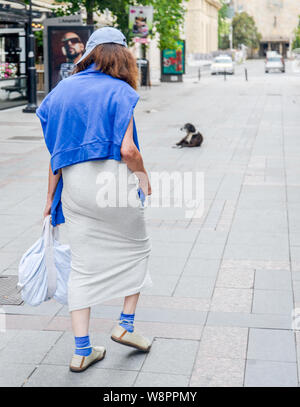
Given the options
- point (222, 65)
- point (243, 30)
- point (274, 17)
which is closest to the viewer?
point (222, 65)

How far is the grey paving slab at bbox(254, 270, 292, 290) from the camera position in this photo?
5.56m

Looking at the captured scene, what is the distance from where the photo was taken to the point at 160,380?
3.90 meters

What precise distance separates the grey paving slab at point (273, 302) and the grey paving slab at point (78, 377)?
138 cm

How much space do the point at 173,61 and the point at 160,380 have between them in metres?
38.9

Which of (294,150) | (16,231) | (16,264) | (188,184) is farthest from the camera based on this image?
(294,150)

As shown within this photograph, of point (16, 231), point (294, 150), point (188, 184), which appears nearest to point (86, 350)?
point (16, 231)

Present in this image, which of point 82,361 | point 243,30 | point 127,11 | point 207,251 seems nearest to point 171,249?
point 207,251

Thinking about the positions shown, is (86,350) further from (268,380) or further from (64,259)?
(268,380)

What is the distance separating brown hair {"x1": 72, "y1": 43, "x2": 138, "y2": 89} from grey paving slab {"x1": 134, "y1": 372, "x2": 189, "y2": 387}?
1612mm

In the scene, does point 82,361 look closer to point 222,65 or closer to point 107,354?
point 107,354

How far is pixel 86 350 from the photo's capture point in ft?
13.3

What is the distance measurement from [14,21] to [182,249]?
56.9 feet

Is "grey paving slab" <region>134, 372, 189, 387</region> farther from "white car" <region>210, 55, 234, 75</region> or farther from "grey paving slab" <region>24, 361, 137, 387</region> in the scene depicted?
"white car" <region>210, 55, 234, 75</region>
